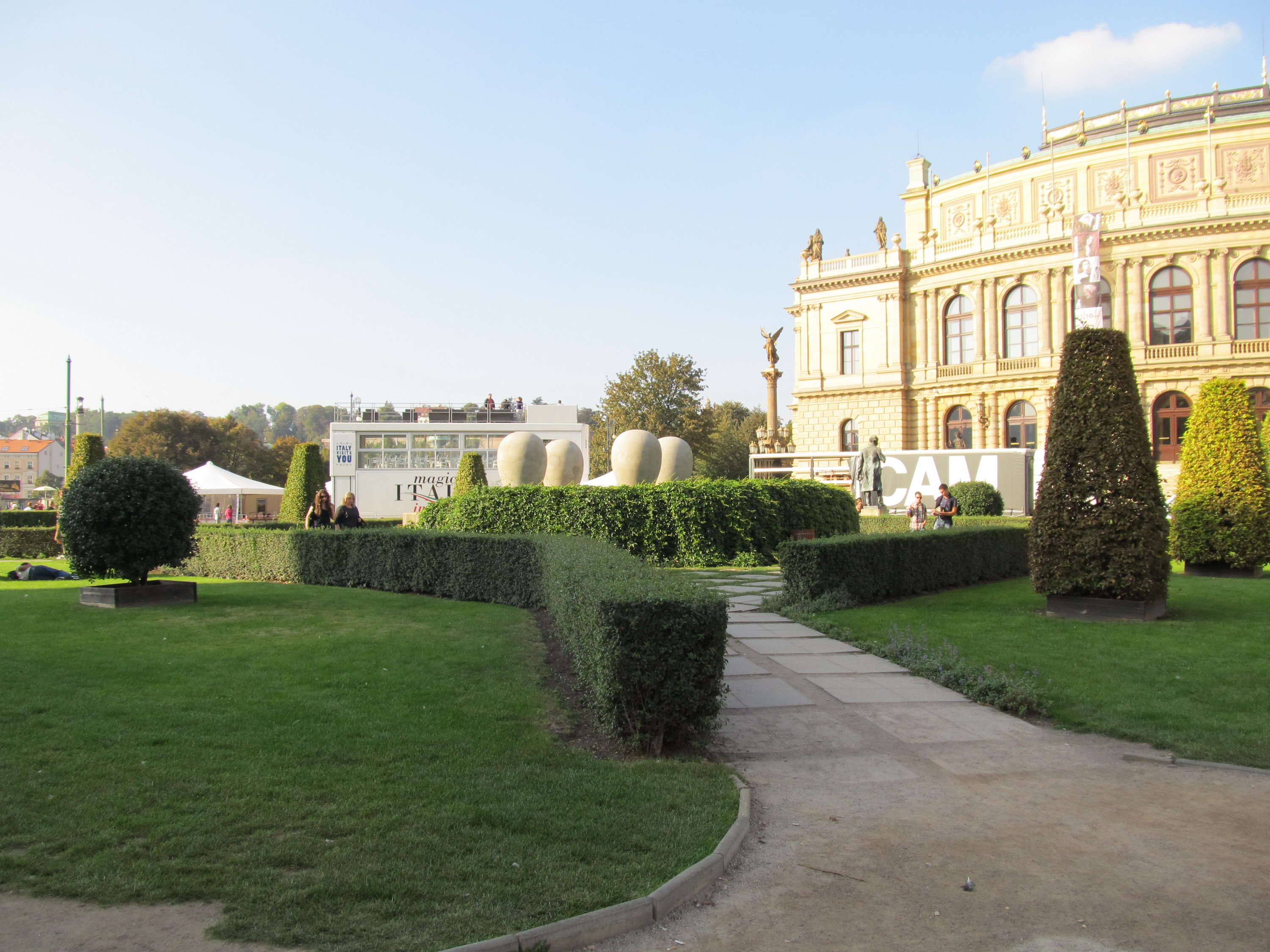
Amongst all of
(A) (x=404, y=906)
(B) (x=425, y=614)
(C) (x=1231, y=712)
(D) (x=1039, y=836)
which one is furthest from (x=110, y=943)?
(B) (x=425, y=614)

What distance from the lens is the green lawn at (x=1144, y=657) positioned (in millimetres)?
6363

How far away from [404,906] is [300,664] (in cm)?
478

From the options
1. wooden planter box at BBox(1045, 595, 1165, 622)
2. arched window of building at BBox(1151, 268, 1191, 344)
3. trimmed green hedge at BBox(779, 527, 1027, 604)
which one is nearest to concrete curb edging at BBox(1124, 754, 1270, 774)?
wooden planter box at BBox(1045, 595, 1165, 622)

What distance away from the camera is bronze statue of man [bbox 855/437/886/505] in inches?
1077

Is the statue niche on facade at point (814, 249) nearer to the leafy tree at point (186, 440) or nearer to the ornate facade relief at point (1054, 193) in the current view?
the ornate facade relief at point (1054, 193)

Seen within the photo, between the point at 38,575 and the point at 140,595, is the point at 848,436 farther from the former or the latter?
the point at 140,595

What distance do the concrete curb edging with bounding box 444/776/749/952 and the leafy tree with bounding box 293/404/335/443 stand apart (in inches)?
7040

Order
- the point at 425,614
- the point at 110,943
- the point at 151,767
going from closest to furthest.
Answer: the point at 110,943 → the point at 151,767 → the point at 425,614

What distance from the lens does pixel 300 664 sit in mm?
7793

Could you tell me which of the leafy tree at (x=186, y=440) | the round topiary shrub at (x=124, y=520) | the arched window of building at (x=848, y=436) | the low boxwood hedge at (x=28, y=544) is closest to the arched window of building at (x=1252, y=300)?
the arched window of building at (x=848, y=436)

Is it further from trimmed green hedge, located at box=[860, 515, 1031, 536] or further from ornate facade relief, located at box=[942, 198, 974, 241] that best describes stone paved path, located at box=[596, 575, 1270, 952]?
ornate facade relief, located at box=[942, 198, 974, 241]

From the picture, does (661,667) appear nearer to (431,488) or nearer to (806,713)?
(806,713)

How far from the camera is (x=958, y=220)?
52.1m

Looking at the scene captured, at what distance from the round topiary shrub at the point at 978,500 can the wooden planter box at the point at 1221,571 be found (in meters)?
15.6
